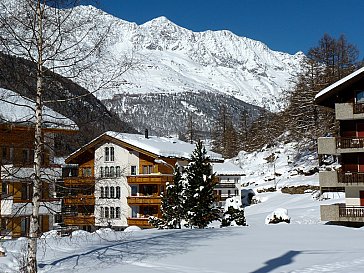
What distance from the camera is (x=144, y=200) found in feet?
164

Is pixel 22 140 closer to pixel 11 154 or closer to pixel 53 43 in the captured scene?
pixel 11 154

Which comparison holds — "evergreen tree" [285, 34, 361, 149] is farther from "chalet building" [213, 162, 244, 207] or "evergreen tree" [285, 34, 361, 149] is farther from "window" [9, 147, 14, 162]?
"window" [9, 147, 14, 162]

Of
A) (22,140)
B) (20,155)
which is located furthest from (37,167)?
(22,140)

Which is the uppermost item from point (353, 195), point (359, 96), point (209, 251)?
point (359, 96)

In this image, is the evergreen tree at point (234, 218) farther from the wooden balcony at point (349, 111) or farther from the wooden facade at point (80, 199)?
the wooden facade at point (80, 199)

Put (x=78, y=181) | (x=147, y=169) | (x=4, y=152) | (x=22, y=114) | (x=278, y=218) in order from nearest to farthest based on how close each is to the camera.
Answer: (x=22, y=114) → (x=78, y=181) → (x=4, y=152) → (x=278, y=218) → (x=147, y=169)

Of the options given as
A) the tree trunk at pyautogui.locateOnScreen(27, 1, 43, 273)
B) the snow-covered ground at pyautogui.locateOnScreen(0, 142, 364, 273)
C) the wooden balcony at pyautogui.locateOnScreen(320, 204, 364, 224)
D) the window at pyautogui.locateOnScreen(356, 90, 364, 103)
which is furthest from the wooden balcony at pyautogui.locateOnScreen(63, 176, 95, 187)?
the window at pyautogui.locateOnScreen(356, 90, 364, 103)

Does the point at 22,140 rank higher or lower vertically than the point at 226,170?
lower

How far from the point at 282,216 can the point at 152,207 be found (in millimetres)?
23613

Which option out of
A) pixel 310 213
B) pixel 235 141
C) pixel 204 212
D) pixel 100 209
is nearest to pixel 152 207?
pixel 310 213

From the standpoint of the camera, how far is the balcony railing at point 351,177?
109 ft

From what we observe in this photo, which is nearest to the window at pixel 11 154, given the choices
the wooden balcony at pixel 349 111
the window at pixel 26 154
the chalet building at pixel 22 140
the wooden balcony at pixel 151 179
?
the chalet building at pixel 22 140

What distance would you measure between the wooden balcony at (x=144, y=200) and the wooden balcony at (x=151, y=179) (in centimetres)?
149

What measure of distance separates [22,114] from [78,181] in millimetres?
2257
